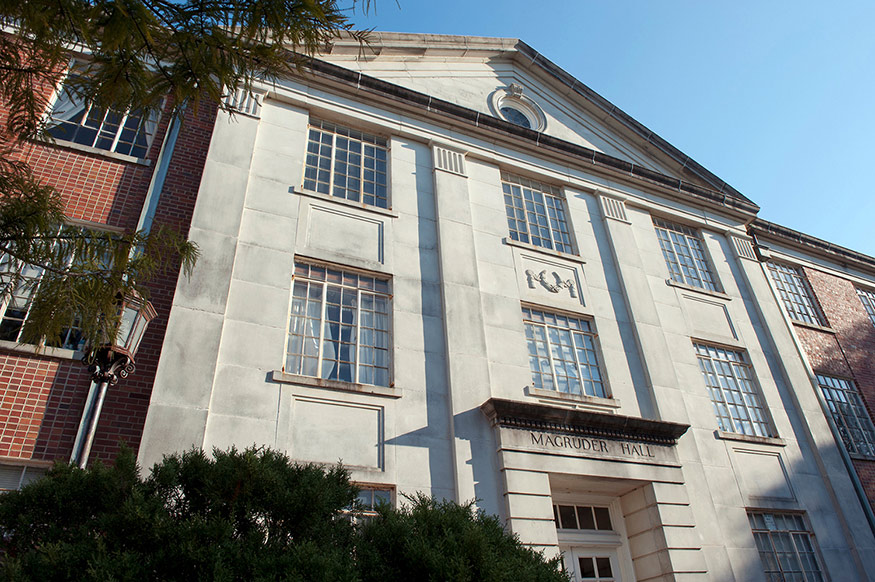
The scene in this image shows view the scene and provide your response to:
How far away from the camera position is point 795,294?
17.9 meters

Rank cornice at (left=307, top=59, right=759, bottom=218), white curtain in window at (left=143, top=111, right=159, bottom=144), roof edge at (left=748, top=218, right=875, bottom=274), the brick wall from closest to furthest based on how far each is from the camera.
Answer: white curtain in window at (left=143, top=111, right=159, bottom=144) → cornice at (left=307, top=59, right=759, bottom=218) → the brick wall → roof edge at (left=748, top=218, right=875, bottom=274)

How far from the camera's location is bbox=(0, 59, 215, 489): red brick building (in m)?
7.90

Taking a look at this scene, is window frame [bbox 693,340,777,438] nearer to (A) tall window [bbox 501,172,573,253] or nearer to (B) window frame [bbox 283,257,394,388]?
(A) tall window [bbox 501,172,573,253]

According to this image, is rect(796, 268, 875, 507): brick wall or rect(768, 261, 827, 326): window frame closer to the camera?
rect(796, 268, 875, 507): brick wall

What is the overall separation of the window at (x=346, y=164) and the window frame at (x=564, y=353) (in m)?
3.97

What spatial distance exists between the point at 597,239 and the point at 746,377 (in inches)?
189

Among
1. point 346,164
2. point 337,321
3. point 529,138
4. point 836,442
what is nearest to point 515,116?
point 529,138

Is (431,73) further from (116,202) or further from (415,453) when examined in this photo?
(415,453)

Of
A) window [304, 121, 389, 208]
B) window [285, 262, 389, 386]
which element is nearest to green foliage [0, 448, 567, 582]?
window [285, 262, 389, 386]

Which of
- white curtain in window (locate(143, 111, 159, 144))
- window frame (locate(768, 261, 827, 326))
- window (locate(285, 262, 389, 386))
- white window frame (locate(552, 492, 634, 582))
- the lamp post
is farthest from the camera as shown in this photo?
window frame (locate(768, 261, 827, 326))

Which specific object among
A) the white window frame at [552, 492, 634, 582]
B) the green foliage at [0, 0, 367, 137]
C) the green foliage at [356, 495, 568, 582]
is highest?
the green foliage at [0, 0, 367, 137]

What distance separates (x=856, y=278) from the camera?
65.3 ft

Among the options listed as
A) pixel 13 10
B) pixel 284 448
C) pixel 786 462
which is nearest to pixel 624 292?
pixel 786 462

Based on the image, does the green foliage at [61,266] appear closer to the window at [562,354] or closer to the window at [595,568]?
the window at [562,354]
